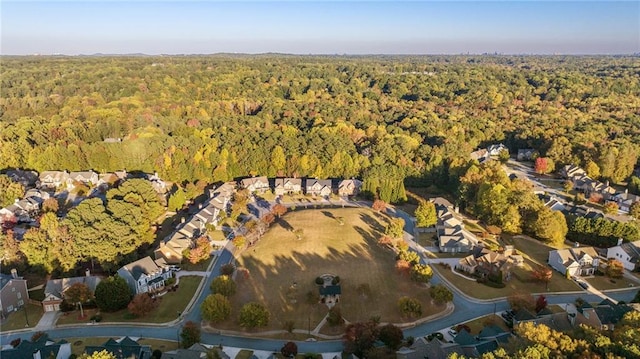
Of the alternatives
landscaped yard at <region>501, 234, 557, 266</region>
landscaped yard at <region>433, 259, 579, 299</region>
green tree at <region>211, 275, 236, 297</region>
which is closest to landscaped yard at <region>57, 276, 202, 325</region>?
green tree at <region>211, 275, 236, 297</region>

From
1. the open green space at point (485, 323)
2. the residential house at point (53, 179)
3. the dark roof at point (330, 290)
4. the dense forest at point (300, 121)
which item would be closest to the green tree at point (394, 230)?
the dark roof at point (330, 290)

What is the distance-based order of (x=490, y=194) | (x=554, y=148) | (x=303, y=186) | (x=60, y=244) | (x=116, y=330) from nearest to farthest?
(x=116, y=330)
(x=60, y=244)
(x=490, y=194)
(x=303, y=186)
(x=554, y=148)

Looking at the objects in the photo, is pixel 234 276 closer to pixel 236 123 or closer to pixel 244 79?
pixel 236 123

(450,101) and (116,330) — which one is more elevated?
(450,101)

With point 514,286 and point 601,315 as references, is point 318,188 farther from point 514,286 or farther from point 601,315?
point 601,315

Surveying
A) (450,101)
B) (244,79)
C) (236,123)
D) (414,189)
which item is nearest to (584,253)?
(414,189)

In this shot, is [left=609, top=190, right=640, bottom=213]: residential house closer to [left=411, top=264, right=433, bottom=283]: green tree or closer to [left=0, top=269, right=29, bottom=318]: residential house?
[left=411, top=264, right=433, bottom=283]: green tree

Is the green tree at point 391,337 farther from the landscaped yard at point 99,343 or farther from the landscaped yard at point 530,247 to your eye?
the landscaped yard at point 530,247
